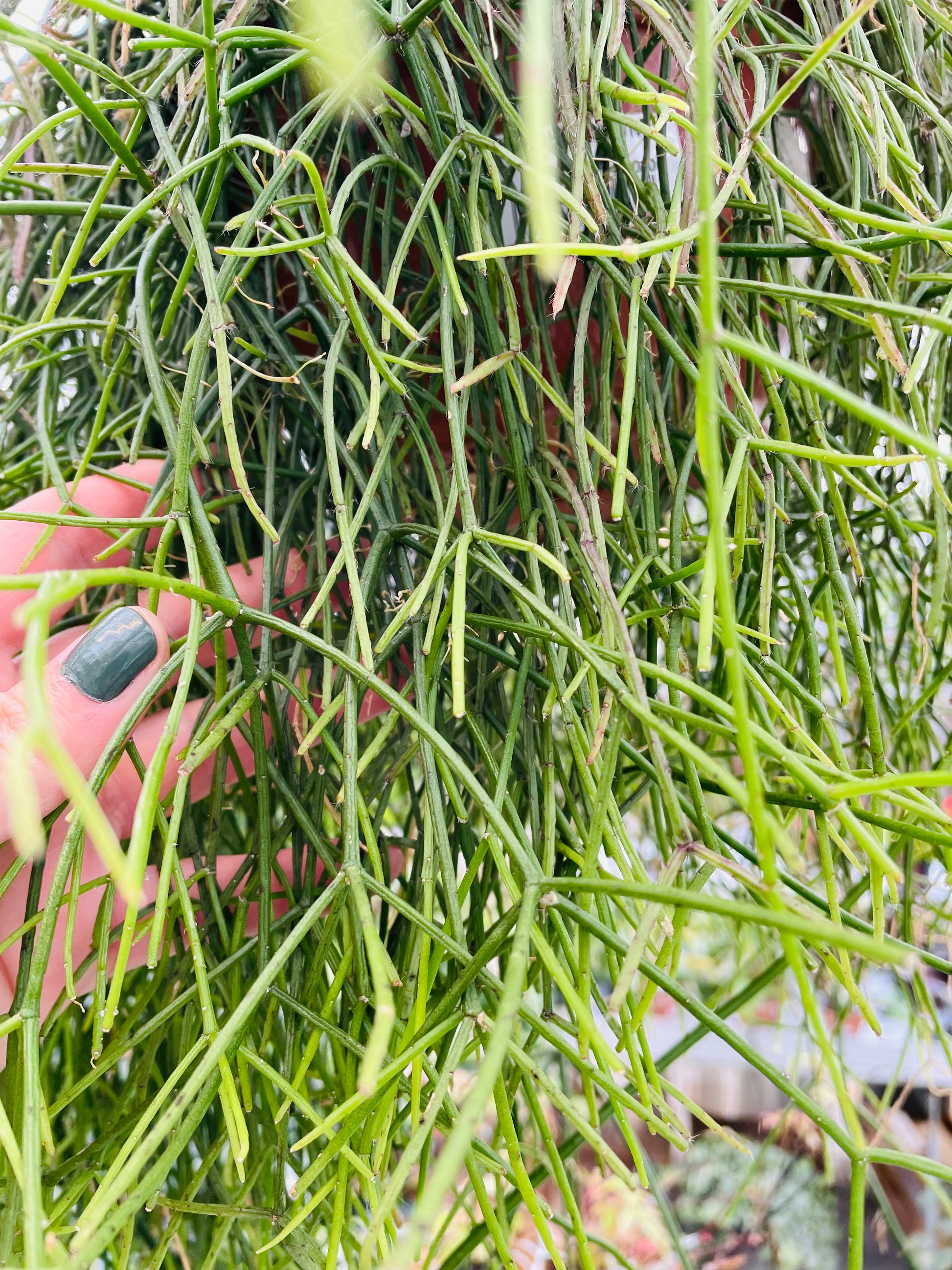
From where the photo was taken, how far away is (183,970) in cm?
28

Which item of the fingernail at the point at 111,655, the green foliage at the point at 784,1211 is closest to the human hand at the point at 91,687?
the fingernail at the point at 111,655

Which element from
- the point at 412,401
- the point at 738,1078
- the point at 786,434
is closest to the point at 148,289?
the point at 412,401

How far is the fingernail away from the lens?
0.97 ft

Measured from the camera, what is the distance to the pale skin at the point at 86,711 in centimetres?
30

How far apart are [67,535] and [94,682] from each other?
0.13m

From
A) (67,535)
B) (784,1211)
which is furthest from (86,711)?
(784,1211)

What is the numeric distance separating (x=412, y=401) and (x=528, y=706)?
4.0 inches

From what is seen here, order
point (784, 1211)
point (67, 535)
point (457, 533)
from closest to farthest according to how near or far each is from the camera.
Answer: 1. point (457, 533)
2. point (67, 535)
3. point (784, 1211)

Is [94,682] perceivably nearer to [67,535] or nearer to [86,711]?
[86,711]

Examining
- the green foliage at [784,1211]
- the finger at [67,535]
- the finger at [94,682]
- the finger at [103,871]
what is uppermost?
the finger at [67,535]

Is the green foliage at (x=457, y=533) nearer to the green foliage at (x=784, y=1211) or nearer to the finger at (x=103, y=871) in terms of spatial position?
the finger at (x=103, y=871)

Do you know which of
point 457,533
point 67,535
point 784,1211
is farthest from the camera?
point 784,1211

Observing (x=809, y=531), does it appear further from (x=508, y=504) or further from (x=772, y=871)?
(x=772, y=871)

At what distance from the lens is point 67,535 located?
0.41m
